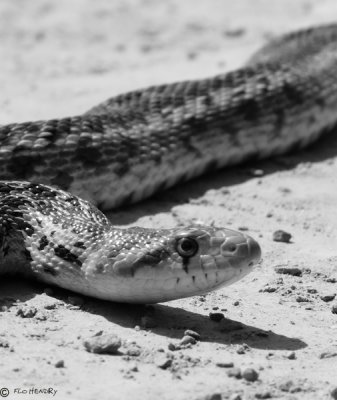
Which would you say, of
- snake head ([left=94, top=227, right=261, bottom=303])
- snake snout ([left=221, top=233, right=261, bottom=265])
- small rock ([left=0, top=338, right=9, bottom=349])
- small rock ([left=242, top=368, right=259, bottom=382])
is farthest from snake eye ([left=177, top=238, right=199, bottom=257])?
small rock ([left=0, top=338, right=9, bottom=349])

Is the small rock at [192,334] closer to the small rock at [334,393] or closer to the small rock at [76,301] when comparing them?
the small rock at [76,301]

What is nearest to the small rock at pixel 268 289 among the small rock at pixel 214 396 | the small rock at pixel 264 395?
the small rock at pixel 264 395

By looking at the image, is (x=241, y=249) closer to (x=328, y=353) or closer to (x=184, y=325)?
(x=184, y=325)

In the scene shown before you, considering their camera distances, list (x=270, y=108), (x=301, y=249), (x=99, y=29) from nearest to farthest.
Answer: (x=301, y=249) < (x=270, y=108) < (x=99, y=29)

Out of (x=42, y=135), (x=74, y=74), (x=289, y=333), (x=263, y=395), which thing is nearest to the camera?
(x=263, y=395)

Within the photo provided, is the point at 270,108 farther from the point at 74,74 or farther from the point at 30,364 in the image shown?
the point at 30,364

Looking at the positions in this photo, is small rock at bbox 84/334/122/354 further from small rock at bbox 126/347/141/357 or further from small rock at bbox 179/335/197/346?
small rock at bbox 179/335/197/346

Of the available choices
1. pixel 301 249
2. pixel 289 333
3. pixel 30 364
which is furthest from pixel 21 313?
pixel 301 249

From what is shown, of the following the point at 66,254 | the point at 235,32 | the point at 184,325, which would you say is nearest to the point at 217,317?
the point at 184,325
